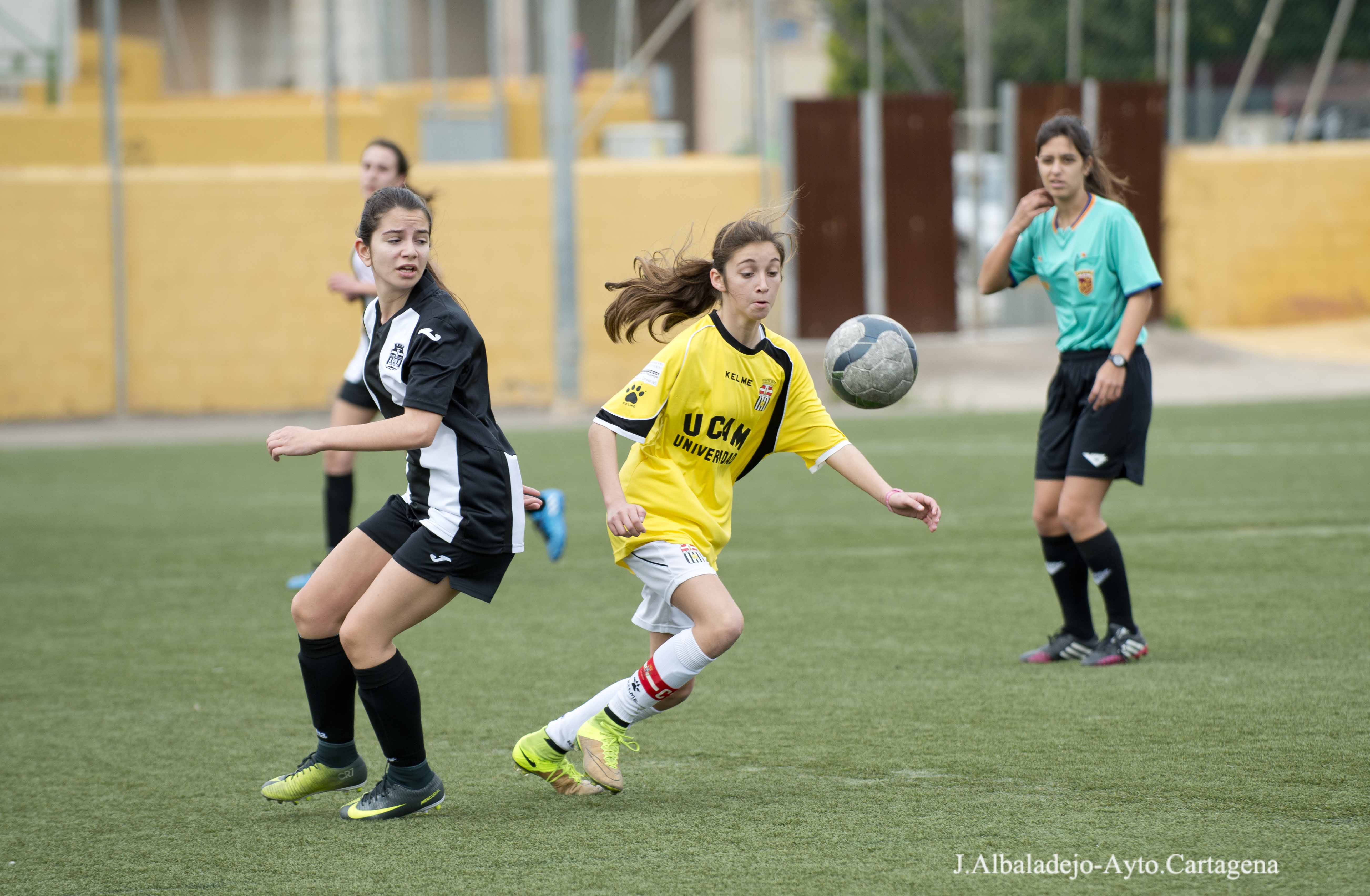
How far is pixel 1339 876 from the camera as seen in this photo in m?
3.34

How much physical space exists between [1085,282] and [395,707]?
3.11 meters

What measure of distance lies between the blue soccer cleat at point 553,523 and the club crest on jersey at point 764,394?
115 inches

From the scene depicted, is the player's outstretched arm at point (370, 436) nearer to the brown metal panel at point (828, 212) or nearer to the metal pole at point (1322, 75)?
the brown metal panel at point (828, 212)

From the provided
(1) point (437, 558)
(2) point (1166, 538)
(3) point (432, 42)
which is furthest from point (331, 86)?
(1) point (437, 558)

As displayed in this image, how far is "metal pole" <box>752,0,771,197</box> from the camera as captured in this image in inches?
625

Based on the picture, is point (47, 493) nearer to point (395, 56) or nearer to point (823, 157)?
point (823, 157)

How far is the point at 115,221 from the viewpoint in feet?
50.4

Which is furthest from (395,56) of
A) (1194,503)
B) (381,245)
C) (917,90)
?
(381,245)

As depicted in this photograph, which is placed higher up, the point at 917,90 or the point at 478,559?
the point at 917,90

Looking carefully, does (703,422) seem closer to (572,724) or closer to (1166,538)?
(572,724)

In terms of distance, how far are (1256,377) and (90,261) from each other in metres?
12.4

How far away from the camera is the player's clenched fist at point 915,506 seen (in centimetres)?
411

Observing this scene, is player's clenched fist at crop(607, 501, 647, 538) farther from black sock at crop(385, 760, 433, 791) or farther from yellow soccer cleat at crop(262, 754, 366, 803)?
yellow soccer cleat at crop(262, 754, 366, 803)

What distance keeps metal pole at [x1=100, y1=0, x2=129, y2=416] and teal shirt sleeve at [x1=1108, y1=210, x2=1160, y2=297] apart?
12151 mm
